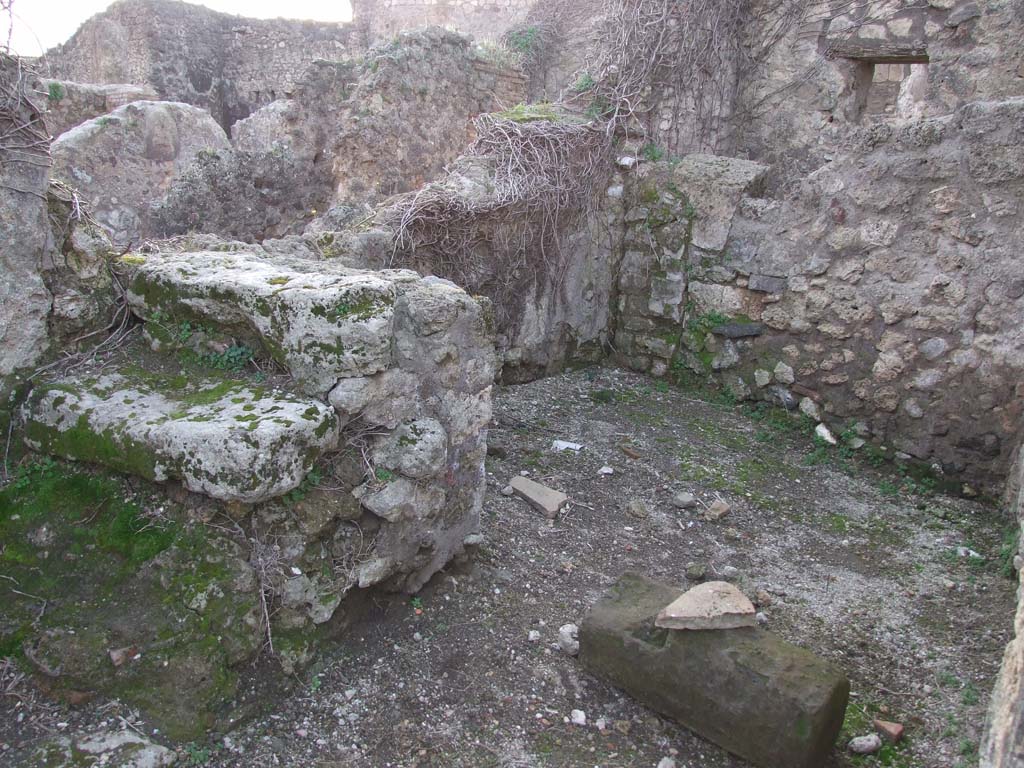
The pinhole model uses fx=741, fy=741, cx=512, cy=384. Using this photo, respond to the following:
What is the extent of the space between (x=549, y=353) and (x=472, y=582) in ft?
9.03

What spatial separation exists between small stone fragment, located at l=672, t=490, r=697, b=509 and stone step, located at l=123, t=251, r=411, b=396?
2.00m

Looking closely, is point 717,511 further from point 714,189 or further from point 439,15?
point 439,15

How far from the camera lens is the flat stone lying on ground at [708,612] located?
245cm

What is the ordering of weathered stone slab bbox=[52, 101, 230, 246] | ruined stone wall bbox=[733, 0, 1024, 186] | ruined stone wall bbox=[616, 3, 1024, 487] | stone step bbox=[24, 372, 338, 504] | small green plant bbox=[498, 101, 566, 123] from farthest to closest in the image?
weathered stone slab bbox=[52, 101, 230, 246] < small green plant bbox=[498, 101, 566, 123] < ruined stone wall bbox=[733, 0, 1024, 186] < ruined stone wall bbox=[616, 3, 1024, 487] < stone step bbox=[24, 372, 338, 504]

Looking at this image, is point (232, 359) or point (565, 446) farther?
point (565, 446)

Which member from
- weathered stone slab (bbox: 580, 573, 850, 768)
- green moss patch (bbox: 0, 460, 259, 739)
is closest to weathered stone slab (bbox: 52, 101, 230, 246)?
green moss patch (bbox: 0, 460, 259, 739)

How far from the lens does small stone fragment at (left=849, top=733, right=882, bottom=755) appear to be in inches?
94.7

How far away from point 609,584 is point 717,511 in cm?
91

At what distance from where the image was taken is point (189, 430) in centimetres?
229

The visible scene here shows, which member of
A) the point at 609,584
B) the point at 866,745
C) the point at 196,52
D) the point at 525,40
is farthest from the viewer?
the point at 196,52

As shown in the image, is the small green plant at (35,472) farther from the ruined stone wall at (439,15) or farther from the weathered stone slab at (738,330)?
the ruined stone wall at (439,15)

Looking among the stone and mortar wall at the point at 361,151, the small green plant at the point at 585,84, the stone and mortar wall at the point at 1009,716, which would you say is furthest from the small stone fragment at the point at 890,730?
the stone and mortar wall at the point at 361,151

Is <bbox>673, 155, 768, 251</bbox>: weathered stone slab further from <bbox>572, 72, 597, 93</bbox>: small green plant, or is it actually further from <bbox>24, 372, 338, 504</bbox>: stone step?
<bbox>24, 372, 338, 504</bbox>: stone step

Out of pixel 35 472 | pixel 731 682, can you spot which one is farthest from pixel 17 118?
pixel 731 682
